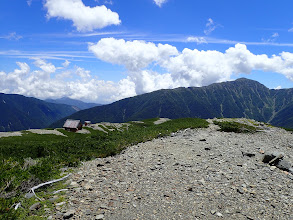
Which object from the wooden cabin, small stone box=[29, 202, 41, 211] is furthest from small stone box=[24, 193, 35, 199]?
the wooden cabin

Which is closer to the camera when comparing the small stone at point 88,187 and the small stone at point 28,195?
the small stone at point 28,195

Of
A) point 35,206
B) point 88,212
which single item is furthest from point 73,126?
point 88,212

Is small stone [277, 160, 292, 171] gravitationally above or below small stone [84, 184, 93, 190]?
below

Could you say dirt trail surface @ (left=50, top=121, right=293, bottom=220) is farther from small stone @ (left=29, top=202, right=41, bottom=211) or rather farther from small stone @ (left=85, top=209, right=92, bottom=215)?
small stone @ (left=29, top=202, right=41, bottom=211)

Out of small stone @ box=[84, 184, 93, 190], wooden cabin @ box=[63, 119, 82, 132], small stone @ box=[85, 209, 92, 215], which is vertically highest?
small stone @ box=[84, 184, 93, 190]

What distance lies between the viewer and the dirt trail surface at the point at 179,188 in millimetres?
9242

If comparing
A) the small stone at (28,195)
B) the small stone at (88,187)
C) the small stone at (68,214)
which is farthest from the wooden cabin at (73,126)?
the small stone at (68,214)

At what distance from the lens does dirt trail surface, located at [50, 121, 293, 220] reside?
364 inches

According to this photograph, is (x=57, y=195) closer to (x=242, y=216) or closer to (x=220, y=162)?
(x=242, y=216)

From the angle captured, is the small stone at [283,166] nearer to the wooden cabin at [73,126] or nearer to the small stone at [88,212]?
the small stone at [88,212]

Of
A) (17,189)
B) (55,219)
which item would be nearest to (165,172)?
(55,219)

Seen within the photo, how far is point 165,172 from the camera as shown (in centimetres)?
1416

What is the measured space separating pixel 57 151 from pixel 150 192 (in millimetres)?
13216

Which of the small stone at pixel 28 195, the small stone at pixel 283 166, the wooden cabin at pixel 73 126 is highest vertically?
the small stone at pixel 28 195
